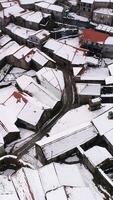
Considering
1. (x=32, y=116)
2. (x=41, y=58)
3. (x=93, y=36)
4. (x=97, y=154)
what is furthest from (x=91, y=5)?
(x=97, y=154)

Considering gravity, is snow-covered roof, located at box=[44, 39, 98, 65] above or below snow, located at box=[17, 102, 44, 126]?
above

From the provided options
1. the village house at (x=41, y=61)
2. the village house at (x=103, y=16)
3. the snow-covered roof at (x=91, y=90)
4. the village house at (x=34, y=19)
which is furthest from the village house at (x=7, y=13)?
the snow-covered roof at (x=91, y=90)

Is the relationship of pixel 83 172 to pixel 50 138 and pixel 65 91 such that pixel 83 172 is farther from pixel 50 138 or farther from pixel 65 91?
pixel 65 91

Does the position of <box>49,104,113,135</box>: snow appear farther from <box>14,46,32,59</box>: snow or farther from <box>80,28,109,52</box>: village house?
<box>14,46,32,59</box>: snow

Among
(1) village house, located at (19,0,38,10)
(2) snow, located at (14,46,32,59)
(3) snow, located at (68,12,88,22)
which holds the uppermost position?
(1) village house, located at (19,0,38,10)

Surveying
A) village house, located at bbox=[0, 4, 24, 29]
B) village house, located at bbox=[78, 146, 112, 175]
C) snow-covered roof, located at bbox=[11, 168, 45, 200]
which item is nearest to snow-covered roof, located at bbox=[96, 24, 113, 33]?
village house, located at bbox=[0, 4, 24, 29]

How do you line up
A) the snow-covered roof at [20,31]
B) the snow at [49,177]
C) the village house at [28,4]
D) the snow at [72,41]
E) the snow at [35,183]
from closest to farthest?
Answer: the snow at [35,183], the snow at [49,177], the snow at [72,41], the snow-covered roof at [20,31], the village house at [28,4]

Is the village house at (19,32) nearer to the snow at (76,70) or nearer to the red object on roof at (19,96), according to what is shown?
the snow at (76,70)
